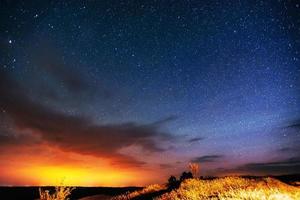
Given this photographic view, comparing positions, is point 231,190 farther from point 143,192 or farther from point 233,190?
point 143,192

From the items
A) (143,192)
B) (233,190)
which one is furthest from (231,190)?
(143,192)

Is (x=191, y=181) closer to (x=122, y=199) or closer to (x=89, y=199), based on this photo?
(x=122, y=199)

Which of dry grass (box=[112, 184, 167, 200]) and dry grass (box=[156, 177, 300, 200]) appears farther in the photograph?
dry grass (box=[112, 184, 167, 200])

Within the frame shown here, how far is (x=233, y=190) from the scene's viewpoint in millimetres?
16484

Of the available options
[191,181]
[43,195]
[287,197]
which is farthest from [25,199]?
[287,197]

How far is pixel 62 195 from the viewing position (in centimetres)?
1814

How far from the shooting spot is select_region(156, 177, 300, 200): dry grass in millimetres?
15680

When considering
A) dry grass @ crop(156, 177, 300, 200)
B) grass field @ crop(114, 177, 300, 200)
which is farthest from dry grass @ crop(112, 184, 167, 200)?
dry grass @ crop(156, 177, 300, 200)

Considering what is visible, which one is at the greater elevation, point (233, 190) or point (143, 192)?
point (143, 192)

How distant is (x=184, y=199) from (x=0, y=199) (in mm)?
27267

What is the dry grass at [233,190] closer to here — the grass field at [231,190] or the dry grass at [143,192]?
the grass field at [231,190]

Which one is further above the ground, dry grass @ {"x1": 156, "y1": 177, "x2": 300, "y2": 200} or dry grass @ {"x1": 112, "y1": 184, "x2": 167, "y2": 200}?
dry grass @ {"x1": 112, "y1": 184, "x2": 167, "y2": 200}

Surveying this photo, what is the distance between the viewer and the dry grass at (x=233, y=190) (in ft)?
51.4

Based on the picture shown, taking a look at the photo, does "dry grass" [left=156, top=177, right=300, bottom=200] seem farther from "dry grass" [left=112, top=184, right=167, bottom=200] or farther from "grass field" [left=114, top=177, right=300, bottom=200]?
"dry grass" [left=112, top=184, right=167, bottom=200]
